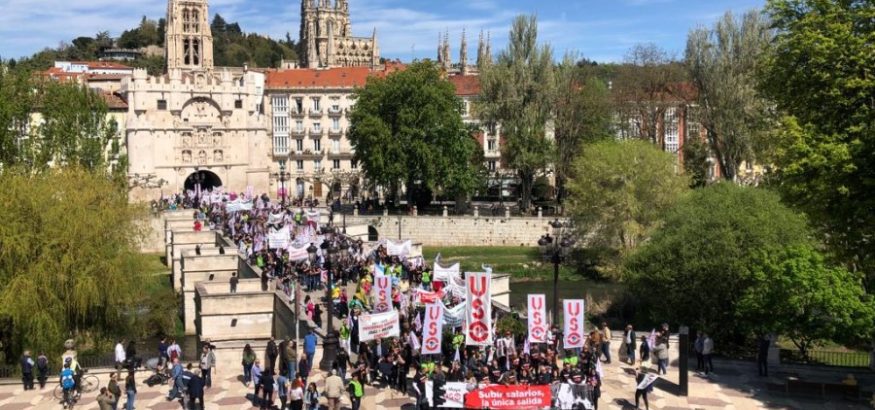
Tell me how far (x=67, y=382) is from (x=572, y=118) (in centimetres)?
4366

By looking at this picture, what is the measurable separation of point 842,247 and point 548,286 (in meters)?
26.9

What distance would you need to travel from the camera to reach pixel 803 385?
20.1 metres

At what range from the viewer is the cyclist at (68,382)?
19484 millimetres

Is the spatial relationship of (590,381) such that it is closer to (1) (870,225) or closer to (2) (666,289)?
(1) (870,225)

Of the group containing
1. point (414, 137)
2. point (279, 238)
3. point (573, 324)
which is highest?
point (414, 137)

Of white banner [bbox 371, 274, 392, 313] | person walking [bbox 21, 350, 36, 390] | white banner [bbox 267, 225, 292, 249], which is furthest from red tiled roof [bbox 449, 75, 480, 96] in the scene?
person walking [bbox 21, 350, 36, 390]

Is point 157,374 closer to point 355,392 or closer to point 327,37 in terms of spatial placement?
point 355,392

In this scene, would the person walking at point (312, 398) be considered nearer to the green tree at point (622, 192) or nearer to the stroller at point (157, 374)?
the stroller at point (157, 374)

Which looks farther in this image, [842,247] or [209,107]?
[209,107]

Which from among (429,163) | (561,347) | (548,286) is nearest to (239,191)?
(429,163)

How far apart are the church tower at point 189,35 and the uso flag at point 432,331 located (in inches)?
2865

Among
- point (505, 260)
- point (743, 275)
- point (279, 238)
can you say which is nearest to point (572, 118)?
point (505, 260)

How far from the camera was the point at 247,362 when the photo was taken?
68.6 feet

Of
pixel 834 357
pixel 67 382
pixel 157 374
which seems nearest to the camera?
pixel 67 382
